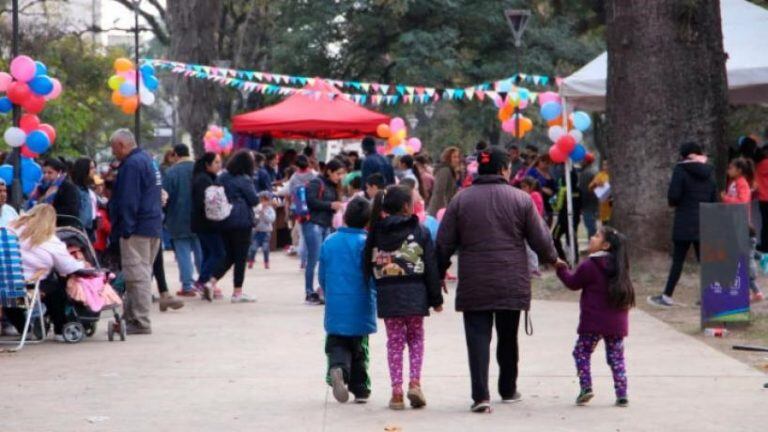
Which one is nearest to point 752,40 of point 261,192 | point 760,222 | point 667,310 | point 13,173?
point 760,222

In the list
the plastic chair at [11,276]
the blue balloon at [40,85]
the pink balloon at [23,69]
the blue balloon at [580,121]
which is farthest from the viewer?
the blue balloon at [580,121]

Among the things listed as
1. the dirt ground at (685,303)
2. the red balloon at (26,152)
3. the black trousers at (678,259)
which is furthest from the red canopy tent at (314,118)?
the black trousers at (678,259)

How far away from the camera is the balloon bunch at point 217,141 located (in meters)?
31.5

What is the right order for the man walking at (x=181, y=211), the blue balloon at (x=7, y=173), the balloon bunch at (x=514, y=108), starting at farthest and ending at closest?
the balloon bunch at (x=514, y=108) < the man walking at (x=181, y=211) < the blue balloon at (x=7, y=173)

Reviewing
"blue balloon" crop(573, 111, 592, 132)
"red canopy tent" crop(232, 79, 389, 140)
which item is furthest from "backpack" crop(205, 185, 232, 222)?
"red canopy tent" crop(232, 79, 389, 140)

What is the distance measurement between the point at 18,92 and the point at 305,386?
21.4 feet

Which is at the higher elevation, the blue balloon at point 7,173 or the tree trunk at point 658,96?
the tree trunk at point 658,96

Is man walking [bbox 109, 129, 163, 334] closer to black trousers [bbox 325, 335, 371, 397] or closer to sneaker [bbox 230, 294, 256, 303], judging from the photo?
sneaker [bbox 230, 294, 256, 303]

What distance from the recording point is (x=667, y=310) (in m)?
14.6

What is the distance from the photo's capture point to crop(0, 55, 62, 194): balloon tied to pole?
15.0 metres

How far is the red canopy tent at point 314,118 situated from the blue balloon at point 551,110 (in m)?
7.35

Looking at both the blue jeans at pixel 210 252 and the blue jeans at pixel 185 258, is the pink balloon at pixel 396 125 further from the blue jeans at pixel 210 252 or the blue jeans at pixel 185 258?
the blue jeans at pixel 210 252

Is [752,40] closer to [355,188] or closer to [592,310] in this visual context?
[355,188]

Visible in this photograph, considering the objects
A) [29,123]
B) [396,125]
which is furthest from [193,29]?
[29,123]
